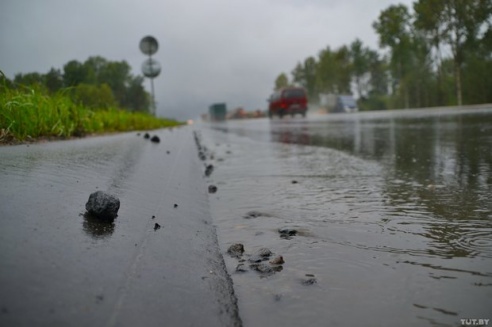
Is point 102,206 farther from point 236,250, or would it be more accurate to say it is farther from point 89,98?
point 89,98

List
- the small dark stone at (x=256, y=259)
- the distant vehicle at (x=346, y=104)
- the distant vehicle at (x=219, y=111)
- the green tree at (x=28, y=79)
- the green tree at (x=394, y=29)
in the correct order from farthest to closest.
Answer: the distant vehicle at (x=219, y=111) → the distant vehicle at (x=346, y=104) → the green tree at (x=394, y=29) → the green tree at (x=28, y=79) → the small dark stone at (x=256, y=259)

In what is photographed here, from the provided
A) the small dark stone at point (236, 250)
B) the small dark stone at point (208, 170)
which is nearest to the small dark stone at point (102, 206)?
the small dark stone at point (236, 250)

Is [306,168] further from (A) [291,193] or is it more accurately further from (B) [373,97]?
(B) [373,97]

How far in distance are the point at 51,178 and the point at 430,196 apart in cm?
207

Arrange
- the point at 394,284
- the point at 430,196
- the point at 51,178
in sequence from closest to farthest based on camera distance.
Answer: the point at 394,284
the point at 51,178
the point at 430,196

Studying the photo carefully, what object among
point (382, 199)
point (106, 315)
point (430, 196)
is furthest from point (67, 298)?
point (430, 196)

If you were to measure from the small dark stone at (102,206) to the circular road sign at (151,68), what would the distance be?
23.0 m

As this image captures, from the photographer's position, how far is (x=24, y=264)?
1009 millimetres

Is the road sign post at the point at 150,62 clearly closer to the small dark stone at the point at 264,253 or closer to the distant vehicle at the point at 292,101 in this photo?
the distant vehicle at the point at 292,101

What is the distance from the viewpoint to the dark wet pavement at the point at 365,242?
1.12 m

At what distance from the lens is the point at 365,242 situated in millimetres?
1660

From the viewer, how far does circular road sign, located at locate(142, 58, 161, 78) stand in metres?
23.5

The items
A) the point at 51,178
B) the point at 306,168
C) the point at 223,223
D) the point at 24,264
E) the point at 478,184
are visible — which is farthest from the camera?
the point at 306,168

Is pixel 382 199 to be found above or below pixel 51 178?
below
